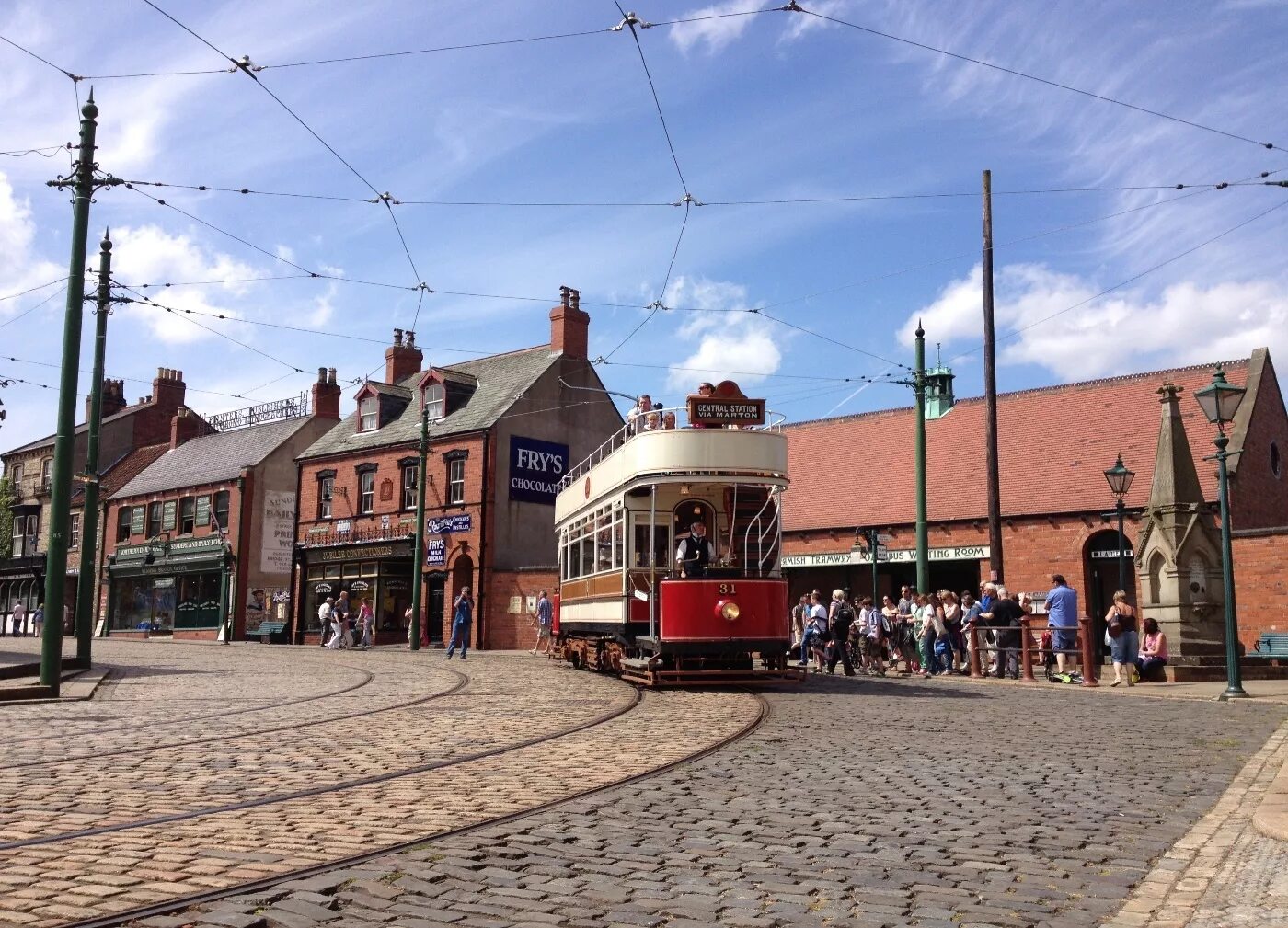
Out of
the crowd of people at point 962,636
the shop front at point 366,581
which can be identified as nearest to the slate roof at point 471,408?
the shop front at point 366,581

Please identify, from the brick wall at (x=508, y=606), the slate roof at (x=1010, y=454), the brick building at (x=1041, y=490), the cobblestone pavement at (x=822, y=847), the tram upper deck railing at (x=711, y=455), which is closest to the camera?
the cobblestone pavement at (x=822, y=847)

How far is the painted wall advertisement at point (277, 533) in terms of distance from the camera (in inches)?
1789

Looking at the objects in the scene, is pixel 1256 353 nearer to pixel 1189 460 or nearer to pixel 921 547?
pixel 1189 460

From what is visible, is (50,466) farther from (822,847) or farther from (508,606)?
(822,847)

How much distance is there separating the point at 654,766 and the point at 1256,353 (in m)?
27.8

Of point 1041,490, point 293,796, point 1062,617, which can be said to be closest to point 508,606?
point 1041,490

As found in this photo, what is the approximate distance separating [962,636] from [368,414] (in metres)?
27.3

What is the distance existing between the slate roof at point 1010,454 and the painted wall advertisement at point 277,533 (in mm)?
20431

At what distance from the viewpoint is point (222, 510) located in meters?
46.1

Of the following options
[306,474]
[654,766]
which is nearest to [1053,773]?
Result: [654,766]

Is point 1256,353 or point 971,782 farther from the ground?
point 1256,353

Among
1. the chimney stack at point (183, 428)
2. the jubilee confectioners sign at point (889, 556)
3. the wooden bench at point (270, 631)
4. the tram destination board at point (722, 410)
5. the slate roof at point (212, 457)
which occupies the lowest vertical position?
the wooden bench at point (270, 631)

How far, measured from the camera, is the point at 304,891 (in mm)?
4789

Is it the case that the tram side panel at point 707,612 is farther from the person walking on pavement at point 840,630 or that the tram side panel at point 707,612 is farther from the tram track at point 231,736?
the person walking on pavement at point 840,630
